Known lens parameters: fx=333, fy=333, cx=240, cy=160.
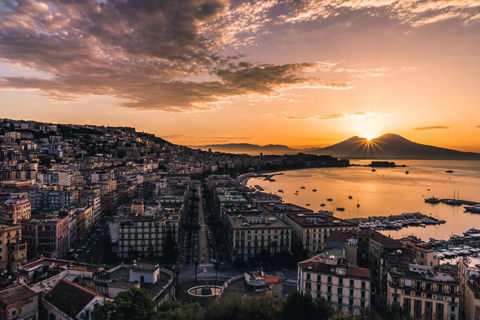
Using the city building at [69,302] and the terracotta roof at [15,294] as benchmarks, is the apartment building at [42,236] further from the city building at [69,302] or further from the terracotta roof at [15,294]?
the city building at [69,302]

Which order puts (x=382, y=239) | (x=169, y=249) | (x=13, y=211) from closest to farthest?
(x=382, y=239)
(x=169, y=249)
(x=13, y=211)

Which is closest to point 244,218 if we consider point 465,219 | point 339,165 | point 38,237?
point 38,237

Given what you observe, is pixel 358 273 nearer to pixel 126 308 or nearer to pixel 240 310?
pixel 240 310

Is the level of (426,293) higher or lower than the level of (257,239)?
higher

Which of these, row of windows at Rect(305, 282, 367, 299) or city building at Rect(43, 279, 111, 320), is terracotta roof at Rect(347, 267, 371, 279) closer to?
row of windows at Rect(305, 282, 367, 299)

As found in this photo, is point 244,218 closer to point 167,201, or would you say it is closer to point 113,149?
point 167,201

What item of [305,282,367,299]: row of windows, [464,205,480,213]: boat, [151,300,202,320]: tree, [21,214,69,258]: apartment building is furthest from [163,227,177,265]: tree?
[464,205,480,213]: boat

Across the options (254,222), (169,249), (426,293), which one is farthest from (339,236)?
(169,249)

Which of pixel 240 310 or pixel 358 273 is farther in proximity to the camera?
pixel 358 273
